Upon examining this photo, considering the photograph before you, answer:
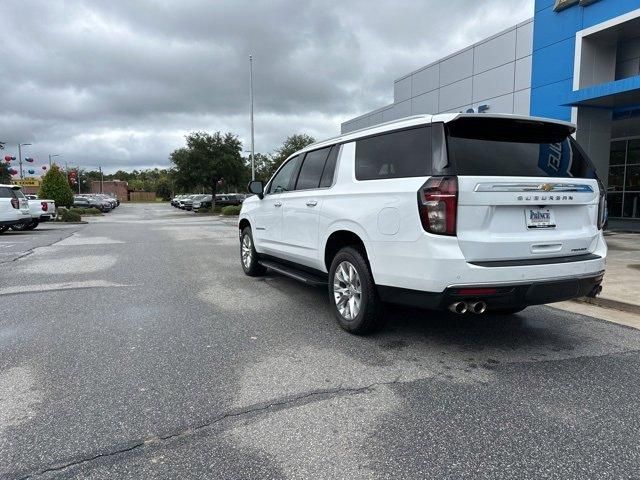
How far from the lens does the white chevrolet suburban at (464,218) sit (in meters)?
3.73

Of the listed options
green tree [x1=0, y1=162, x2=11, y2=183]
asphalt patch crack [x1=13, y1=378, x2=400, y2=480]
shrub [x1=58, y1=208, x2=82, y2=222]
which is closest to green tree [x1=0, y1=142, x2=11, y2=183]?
green tree [x1=0, y1=162, x2=11, y2=183]

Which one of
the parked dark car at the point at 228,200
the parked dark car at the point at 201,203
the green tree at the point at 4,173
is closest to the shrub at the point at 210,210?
the parked dark car at the point at 201,203

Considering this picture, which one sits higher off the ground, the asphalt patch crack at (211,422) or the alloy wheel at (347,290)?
the alloy wheel at (347,290)

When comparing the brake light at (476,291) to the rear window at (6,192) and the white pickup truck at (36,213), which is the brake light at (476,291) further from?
the white pickup truck at (36,213)

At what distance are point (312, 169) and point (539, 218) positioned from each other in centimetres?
281

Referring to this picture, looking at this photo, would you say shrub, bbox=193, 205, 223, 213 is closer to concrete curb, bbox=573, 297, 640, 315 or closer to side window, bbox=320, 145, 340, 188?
side window, bbox=320, 145, 340, 188

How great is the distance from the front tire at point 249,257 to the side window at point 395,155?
3507 mm

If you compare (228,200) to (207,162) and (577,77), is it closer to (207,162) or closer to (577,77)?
(207,162)

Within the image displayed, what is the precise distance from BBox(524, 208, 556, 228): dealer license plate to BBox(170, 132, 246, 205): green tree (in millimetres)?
36669

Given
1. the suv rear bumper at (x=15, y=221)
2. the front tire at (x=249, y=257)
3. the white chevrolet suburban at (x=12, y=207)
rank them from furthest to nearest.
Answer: the suv rear bumper at (x=15, y=221)
the white chevrolet suburban at (x=12, y=207)
the front tire at (x=249, y=257)

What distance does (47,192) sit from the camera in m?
33.9

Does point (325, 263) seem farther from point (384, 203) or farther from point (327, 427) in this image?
point (327, 427)

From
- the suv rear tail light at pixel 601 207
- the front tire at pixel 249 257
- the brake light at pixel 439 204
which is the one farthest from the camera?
the front tire at pixel 249 257

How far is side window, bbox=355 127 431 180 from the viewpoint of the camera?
158 inches
